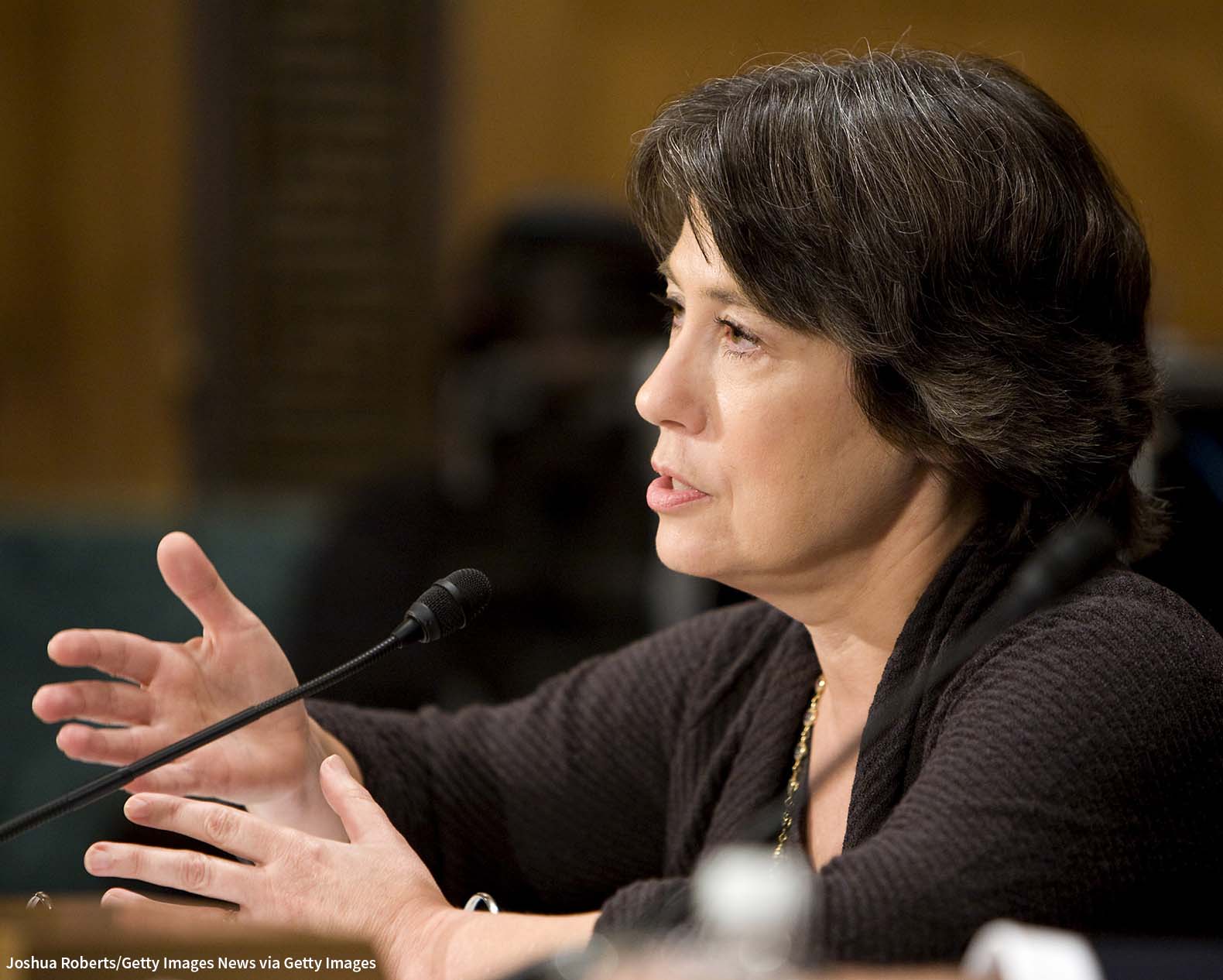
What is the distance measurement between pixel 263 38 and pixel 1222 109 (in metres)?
2.56

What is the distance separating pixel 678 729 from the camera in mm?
1547

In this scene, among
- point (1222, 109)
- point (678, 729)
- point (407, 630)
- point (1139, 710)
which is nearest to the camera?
point (1139, 710)

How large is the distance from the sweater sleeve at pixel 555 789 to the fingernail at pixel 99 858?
1.32ft

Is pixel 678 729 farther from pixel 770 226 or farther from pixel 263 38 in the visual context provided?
pixel 263 38

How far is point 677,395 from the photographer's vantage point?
51.1 inches

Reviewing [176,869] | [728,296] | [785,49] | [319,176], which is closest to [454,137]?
[319,176]

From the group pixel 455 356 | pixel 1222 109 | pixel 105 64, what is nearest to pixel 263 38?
pixel 105 64

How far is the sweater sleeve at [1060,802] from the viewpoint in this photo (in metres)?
1.01

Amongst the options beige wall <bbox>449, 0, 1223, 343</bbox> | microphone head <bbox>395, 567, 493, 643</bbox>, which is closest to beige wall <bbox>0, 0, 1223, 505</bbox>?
beige wall <bbox>449, 0, 1223, 343</bbox>

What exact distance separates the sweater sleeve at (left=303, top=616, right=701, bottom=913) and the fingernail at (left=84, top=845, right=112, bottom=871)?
1.32ft

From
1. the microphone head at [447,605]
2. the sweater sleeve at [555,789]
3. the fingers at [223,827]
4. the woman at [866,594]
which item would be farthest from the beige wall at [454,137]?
the fingers at [223,827]

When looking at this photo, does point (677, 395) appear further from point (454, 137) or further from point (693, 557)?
point (454, 137)

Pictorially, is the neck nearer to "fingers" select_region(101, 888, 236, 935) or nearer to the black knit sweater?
the black knit sweater

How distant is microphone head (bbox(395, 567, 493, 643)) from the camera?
1252 millimetres
